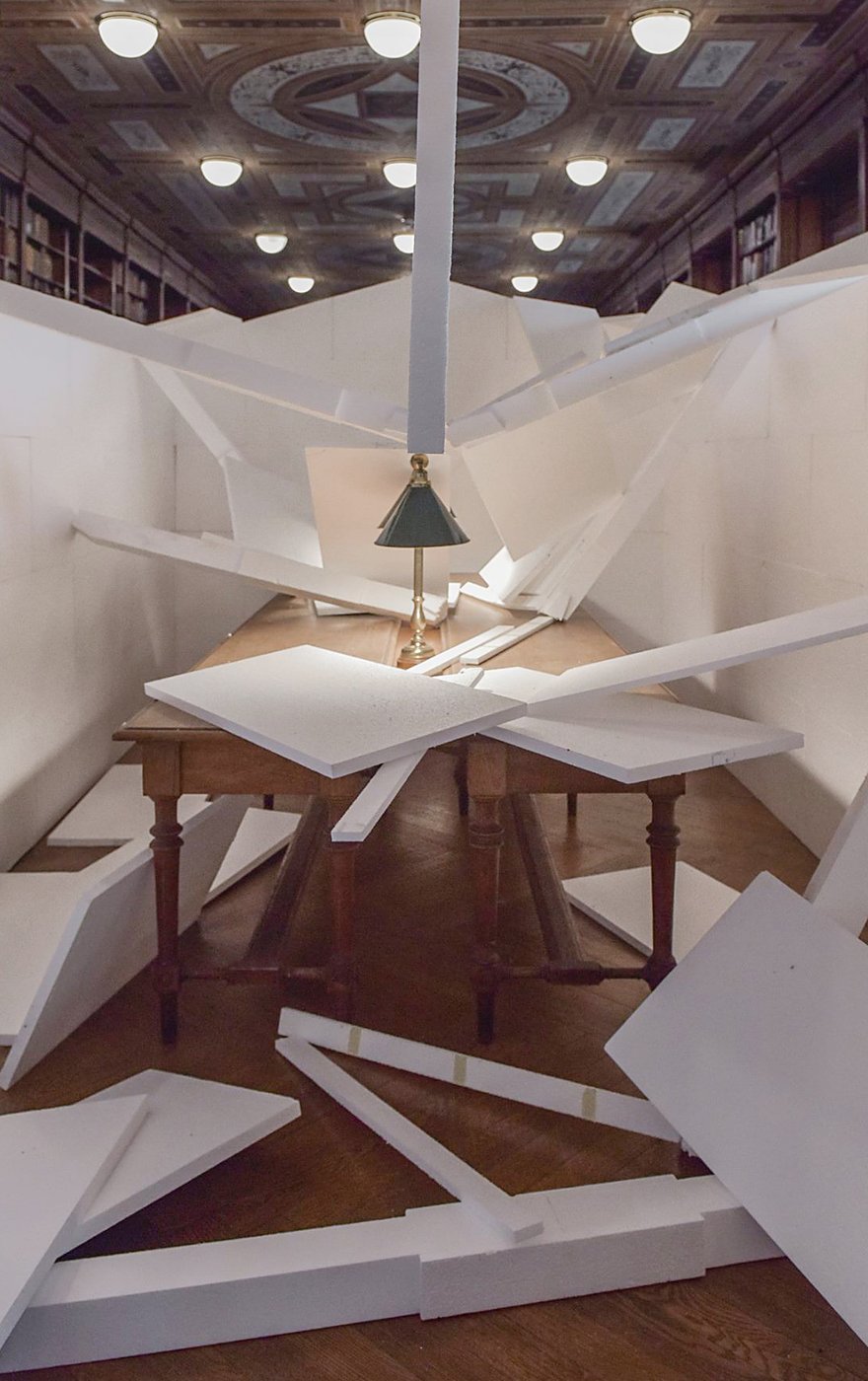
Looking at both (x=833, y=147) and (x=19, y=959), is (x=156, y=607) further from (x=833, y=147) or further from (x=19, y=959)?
(x=833, y=147)

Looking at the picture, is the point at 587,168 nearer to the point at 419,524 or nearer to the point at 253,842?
the point at 419,524

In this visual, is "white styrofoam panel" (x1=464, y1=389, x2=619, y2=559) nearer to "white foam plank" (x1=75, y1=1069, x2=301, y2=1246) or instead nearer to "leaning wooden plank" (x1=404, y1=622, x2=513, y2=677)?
"leaning wooden plank" (x1=404, y1=622, x2=513, y2=677)

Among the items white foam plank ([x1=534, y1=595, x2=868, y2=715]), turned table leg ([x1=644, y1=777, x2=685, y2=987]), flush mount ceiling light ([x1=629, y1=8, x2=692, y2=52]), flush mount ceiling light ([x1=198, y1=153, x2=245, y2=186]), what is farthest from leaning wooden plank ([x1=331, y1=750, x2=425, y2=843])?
flush mount ceiling light ([x1=198, y1=153, x2=245, y2=186])

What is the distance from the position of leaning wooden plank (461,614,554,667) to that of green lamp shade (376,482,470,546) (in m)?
0.29

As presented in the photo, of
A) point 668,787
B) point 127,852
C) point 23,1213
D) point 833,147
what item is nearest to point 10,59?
point 833,147

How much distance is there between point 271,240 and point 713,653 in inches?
378

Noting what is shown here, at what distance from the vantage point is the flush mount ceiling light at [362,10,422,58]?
206 inches

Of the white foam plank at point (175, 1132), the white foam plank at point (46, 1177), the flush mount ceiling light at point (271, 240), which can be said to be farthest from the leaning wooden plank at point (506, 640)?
the flush mount ceiling light at point (271, 240)

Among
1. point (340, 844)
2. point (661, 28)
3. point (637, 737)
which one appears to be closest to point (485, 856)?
point (340, 844)

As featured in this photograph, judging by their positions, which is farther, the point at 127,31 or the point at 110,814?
the point at 127,31

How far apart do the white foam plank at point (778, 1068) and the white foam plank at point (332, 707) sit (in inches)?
23.6

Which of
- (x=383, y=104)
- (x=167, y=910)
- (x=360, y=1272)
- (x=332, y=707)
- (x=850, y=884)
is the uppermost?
(x=383, y=104)

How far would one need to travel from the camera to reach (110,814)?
367 centimetres

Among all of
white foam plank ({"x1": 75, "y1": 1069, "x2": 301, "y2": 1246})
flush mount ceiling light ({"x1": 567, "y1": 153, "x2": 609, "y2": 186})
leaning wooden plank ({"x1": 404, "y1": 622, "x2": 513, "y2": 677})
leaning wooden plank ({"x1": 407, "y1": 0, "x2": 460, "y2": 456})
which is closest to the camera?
white foam plank ({"x1": 75, "y1": 1069, "x2": 301, "y2": 1246})
